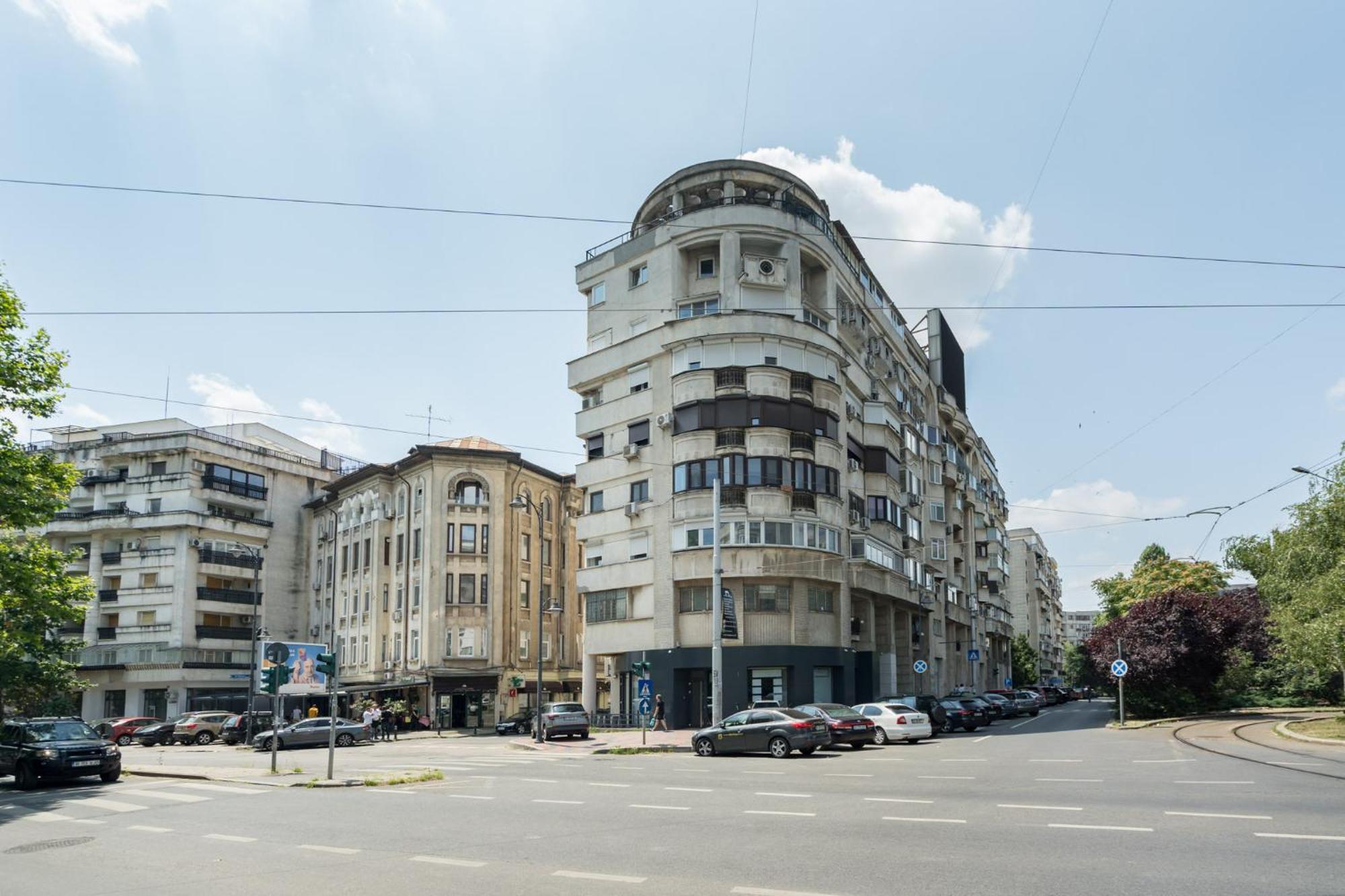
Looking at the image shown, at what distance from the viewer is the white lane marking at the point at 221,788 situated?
62.1 ft

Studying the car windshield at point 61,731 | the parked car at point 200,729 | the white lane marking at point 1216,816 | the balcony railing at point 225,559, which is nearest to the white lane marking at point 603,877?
the white lane marking at point 1216,816

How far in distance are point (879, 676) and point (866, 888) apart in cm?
4319

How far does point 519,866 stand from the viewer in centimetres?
1005

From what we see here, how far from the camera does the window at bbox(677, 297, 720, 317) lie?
144 ft

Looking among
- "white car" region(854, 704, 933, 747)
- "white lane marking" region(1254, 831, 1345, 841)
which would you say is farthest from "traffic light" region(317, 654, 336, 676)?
"white lane marking" region(1254, 831, 1345, 841)

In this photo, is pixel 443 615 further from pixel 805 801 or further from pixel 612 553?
pixel 805 801

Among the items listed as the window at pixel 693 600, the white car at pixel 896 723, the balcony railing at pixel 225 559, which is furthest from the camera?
the balcony railing at pixel 225 559

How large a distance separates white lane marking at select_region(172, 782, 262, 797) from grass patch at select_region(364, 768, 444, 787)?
2183 mm

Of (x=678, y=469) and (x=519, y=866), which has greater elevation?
(x=678, y=469)

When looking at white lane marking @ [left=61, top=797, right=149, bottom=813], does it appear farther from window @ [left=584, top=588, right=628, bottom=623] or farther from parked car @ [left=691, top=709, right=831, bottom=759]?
window @ [left=584, top=588, right=628, bottom=623]

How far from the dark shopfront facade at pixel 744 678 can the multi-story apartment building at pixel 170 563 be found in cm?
3368

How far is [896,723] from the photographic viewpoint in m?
→ 30.6

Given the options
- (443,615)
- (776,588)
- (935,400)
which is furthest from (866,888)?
(935,400)

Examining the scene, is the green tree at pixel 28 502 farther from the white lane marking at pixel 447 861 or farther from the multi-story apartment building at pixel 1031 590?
the multi-story apartment building at pixel 1031 590
